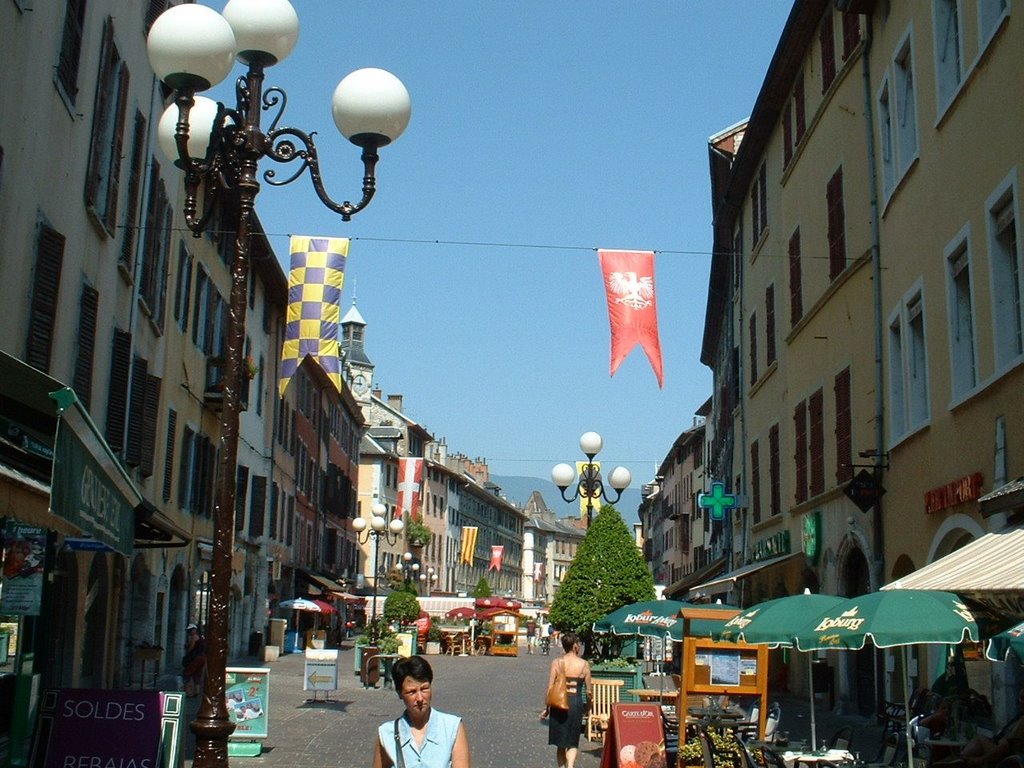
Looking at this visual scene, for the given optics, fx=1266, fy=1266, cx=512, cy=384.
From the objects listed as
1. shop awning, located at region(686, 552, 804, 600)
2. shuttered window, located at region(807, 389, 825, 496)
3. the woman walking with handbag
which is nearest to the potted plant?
shop awning, located at region(686, 552, 804, 600)

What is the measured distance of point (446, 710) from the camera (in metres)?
23.1

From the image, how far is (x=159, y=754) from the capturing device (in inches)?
359

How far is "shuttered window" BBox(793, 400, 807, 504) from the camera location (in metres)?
25.1

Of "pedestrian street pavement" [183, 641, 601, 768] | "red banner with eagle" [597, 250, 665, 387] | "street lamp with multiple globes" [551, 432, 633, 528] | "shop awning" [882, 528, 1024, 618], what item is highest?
"red banner with eagle" [597, 250, 665, 387]

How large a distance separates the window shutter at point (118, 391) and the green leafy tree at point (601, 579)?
9.59m

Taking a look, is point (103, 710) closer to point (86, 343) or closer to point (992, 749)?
point (992, 749)

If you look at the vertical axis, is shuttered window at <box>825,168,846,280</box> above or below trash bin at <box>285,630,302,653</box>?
above

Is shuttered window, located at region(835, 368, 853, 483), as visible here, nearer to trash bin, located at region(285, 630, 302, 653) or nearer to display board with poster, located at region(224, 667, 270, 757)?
display board with poster, located at region(224, 667, 270, 757)

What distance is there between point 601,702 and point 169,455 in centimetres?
1160

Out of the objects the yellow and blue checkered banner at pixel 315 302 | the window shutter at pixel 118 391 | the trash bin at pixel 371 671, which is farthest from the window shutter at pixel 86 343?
the trash bin at pixel 371 671

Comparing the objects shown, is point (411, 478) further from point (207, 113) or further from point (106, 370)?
point (207, 113)

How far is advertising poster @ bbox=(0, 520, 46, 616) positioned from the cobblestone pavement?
248cm

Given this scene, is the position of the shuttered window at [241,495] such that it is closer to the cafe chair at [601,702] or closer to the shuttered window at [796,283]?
the shuttered window at [796,283]

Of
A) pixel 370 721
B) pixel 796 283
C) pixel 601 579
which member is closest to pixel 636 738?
pixel 370 721
